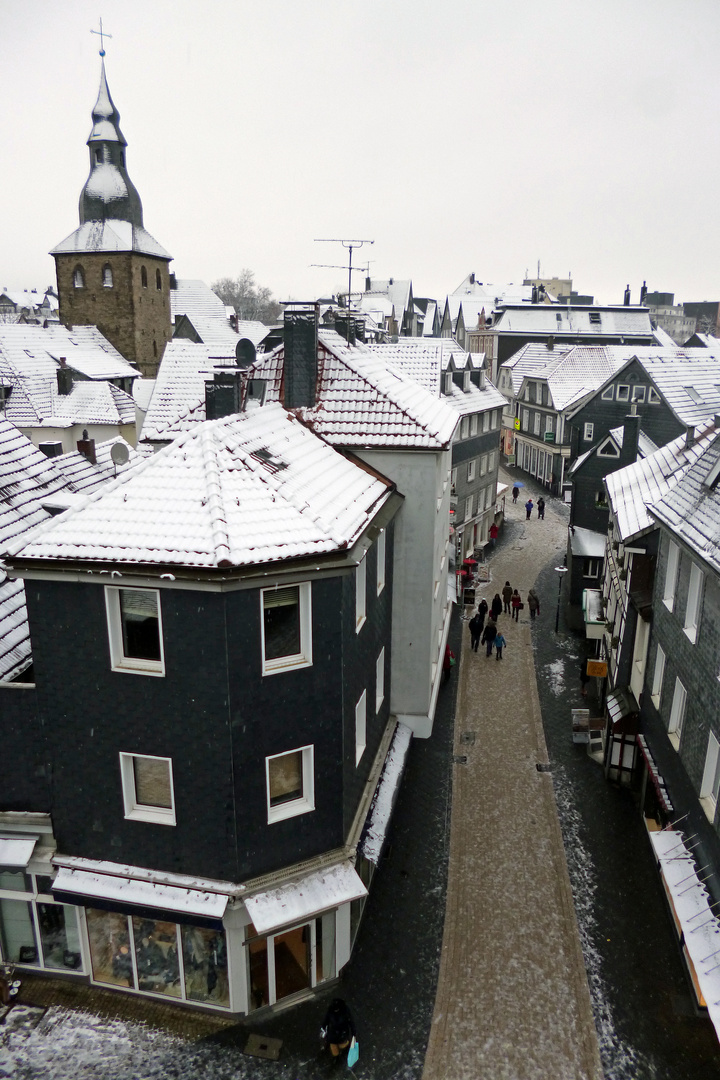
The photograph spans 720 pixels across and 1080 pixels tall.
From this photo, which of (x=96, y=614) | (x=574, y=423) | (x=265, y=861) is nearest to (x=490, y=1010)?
(x=265, y=861)

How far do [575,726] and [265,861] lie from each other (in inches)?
526

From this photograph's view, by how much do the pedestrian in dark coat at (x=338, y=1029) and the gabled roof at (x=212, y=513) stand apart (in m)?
7.82

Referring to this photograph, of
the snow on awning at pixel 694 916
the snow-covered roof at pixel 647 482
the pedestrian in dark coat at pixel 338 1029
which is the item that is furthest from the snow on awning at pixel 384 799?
the snow-covered roof at pixel 647 482

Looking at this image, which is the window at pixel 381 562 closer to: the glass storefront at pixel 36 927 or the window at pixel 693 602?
the window at pixel 693 602

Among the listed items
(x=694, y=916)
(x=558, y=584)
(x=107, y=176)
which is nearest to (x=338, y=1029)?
(x=694, y=916)

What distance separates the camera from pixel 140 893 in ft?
42.4

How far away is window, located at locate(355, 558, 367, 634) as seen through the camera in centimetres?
1513

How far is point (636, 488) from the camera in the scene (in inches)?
930

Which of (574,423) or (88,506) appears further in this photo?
(574,423)

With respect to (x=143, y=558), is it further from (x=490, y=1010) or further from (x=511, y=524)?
(x=511, y=524)

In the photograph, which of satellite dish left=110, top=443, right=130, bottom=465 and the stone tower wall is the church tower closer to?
the stone tower wall

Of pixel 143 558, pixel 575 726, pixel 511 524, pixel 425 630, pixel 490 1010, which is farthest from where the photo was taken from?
pixel 511 524

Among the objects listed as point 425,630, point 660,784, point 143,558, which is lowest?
point 660,784

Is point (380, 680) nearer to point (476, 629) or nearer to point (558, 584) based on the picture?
point (476, 629)
